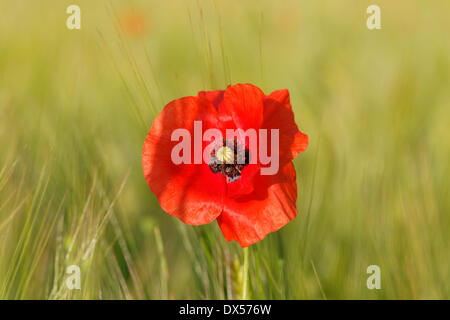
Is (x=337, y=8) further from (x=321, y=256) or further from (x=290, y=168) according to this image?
(x=290, y=168)

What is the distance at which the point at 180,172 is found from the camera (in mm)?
520

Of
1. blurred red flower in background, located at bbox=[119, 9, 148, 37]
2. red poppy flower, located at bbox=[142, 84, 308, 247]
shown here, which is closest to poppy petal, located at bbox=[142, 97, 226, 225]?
red poppy flower, located at bbox=[142, 84, 308, 247]

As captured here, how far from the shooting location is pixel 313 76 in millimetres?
1004

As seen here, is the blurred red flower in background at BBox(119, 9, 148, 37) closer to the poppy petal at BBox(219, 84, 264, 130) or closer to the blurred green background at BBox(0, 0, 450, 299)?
the blurred green background at BBox(0, 0, 450, 299)

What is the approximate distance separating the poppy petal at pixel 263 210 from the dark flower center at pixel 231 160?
3 centimetres

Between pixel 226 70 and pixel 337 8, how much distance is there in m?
0.70

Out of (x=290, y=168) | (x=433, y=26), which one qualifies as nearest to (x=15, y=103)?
(x=290, y=168)

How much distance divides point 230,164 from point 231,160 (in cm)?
1

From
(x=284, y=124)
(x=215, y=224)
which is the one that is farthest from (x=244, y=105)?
(x=215, y=224)

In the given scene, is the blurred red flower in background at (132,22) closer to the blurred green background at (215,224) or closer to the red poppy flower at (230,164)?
the blurred green background at (215,224)

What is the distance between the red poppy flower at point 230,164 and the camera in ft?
1.61

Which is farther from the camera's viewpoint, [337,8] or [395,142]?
[337,8]

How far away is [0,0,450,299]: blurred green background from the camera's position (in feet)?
2.06

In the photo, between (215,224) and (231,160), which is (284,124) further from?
(215,224)
